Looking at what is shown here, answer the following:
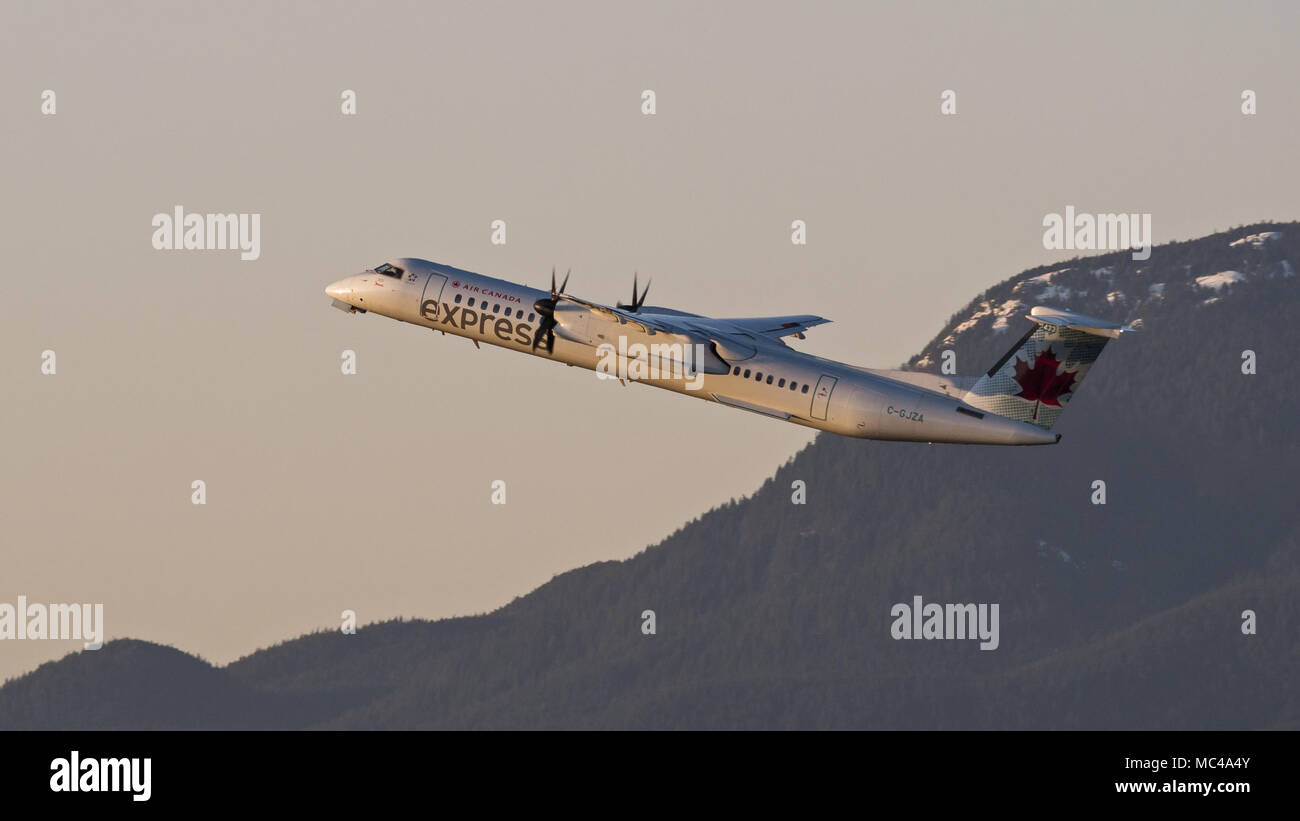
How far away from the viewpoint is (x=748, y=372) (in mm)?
93312

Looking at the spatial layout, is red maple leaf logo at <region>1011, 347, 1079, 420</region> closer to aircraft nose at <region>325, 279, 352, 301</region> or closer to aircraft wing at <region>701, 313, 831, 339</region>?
aircraft wing at <region>701, 313, 831, 339</region>

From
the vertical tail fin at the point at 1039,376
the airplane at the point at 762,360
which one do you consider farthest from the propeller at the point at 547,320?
the vertical tail fin at the point at 1039,376

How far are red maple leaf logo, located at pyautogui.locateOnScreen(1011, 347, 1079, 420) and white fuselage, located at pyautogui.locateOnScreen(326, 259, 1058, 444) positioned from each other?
1.35 meters

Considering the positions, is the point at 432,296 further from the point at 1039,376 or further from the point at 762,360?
the point at 1039,376

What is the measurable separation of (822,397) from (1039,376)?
31.4 feet

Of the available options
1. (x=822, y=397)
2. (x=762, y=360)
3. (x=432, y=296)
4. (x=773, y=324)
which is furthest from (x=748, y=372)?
(x=432, y=296)

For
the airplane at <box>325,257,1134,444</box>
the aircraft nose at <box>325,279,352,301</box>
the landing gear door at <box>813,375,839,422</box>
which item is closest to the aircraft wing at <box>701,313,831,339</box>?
the airplane at <box>325,257,1134,444</box>

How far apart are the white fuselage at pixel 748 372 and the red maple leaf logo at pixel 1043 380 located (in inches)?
53.1

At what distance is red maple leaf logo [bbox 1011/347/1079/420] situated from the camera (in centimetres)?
9031

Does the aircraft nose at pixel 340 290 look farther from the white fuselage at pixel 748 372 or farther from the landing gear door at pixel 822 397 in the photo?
the landing gear door at pixel 822 397
